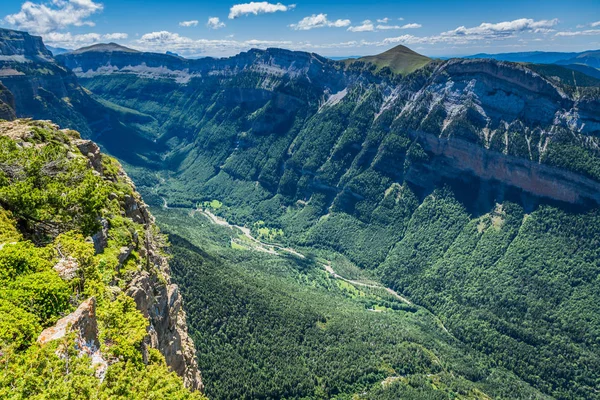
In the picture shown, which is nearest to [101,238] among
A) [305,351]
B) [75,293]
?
[75,293]

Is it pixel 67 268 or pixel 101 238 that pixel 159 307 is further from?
pixel 67 268

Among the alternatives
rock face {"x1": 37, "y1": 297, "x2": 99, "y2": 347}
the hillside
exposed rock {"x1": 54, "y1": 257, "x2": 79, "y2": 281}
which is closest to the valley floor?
the hillside

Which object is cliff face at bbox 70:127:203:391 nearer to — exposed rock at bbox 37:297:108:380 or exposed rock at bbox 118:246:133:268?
exposed rock at bbox 118:246:133:268

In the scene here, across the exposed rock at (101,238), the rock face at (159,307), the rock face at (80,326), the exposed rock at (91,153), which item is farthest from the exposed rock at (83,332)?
the exposed rock at (91,153)

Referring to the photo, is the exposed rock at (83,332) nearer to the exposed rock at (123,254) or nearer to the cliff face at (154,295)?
the cliff face at (154,295)

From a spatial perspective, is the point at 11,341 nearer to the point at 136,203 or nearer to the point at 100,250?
the point at 100,250
